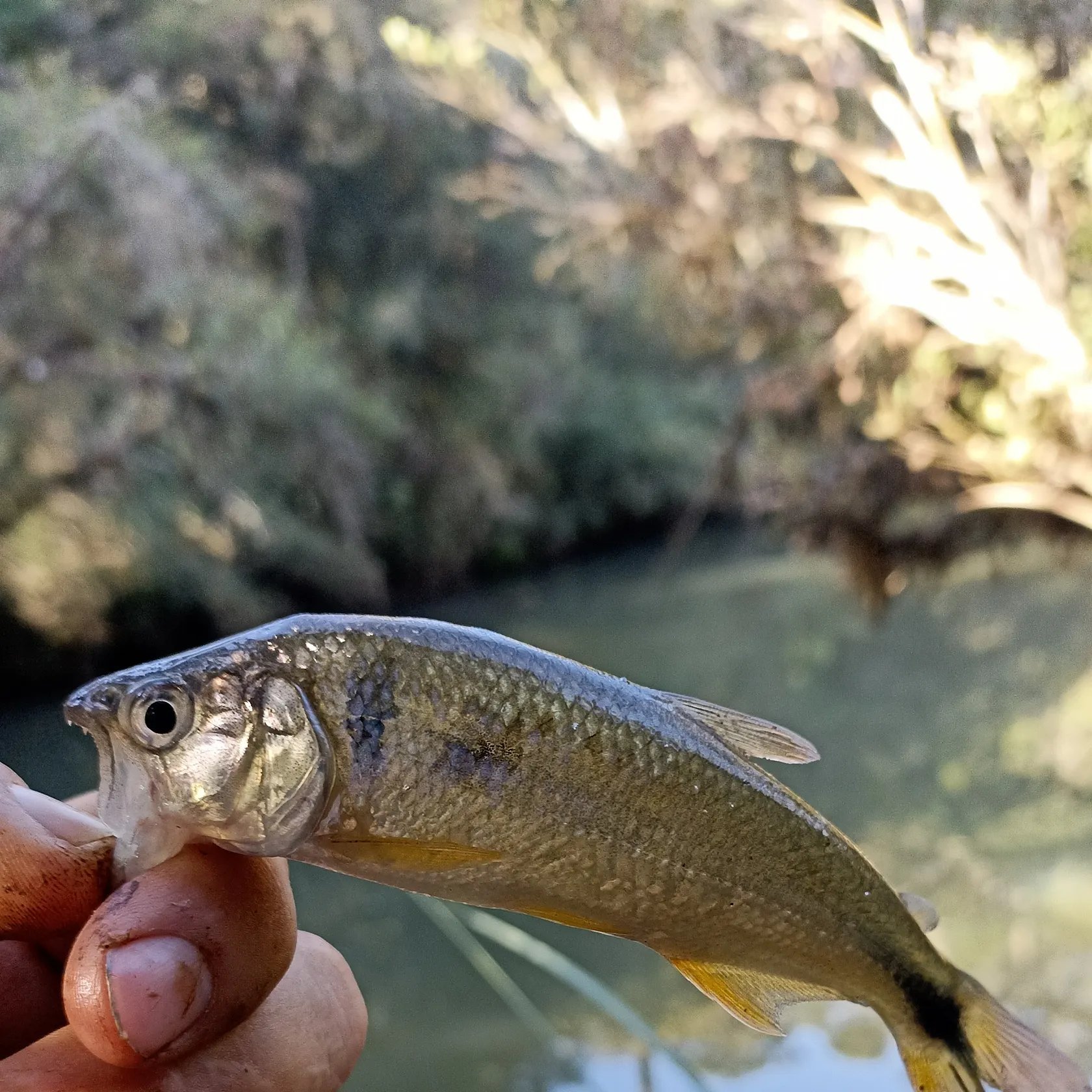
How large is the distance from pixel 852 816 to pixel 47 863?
315cm

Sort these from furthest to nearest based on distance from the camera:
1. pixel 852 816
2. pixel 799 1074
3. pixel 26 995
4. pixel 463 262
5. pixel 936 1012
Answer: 1. pixel 463 262
2. pixel 852 816
3. pixel 799 1074
4. pixel 26 995
5. pixel 936 1012

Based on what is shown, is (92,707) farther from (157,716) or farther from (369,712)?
(369,712)

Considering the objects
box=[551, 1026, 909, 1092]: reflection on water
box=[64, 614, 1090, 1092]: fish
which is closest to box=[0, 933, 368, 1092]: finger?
box=[64, 614, 1090, 1092]: fish

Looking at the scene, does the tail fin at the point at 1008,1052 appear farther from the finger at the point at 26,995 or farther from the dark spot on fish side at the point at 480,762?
the finger at the point at 26,995

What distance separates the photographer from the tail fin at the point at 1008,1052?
0.64 m

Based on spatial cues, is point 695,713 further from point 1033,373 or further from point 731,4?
point 731,4

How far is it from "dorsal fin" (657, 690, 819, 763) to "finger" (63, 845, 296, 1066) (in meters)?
0.31

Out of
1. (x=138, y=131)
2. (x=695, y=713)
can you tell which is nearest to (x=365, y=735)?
(x=695, y=713)

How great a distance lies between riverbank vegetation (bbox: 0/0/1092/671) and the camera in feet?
8.26

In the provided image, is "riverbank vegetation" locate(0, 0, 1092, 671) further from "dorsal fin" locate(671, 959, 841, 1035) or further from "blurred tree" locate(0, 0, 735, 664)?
"dorsal fin" locate(671, 959, 841, 1035)

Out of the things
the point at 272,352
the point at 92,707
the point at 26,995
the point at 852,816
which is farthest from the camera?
the point at 272,352

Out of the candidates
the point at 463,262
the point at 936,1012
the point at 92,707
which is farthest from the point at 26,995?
the point at 463,262

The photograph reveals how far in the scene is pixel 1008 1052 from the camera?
2.15ft

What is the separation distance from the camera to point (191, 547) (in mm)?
3982
